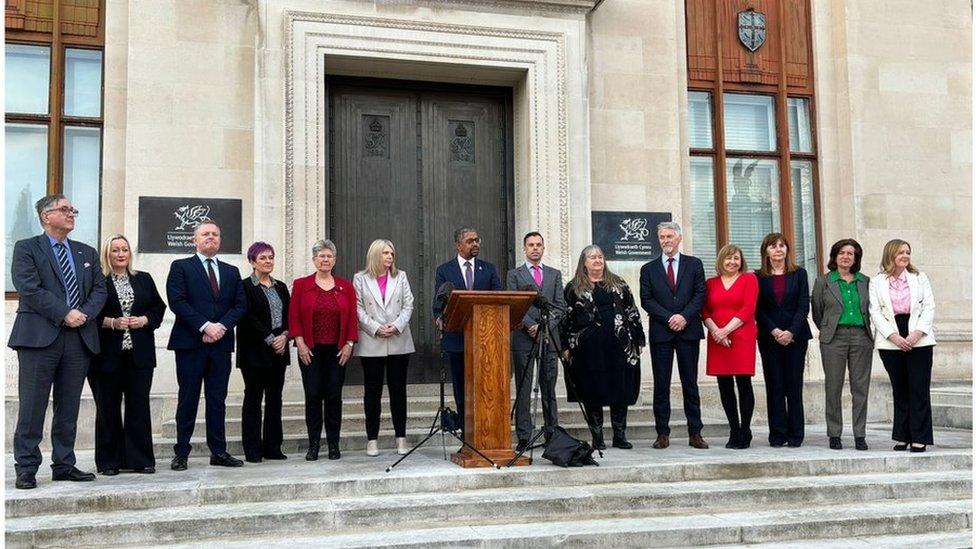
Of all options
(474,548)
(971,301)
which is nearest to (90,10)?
(474,548)

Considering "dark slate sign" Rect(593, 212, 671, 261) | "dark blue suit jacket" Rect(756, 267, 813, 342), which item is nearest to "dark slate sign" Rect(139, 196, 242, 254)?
"dark slate sign" Rect(593, 212, 671, 261)

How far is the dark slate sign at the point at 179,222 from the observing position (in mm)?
10031

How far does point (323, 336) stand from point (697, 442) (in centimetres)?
341

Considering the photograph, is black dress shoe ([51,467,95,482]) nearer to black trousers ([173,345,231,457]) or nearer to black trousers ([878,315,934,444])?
black trousers ([173,345,231,457])

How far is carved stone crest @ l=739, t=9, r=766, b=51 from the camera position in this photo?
39.9 ft

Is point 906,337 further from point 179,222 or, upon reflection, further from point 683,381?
point 179,222

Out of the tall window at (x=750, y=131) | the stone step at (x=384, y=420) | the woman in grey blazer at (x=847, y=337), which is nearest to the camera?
the woman in grey blazer at (x=847, y=337)

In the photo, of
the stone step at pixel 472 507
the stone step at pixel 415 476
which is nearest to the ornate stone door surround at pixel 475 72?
the stone step at pixel 415 476

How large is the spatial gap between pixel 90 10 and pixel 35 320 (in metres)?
4.78

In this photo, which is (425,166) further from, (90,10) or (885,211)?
(885,211)

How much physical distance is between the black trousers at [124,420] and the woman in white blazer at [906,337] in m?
6.09

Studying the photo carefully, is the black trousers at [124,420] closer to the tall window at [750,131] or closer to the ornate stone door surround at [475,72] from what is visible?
the ornate stone door surround at [475,72]

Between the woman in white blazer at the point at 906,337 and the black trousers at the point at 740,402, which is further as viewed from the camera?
the black trousers at the point at 740,402

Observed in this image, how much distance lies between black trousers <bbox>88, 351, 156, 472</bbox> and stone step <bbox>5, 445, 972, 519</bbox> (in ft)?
0.66
